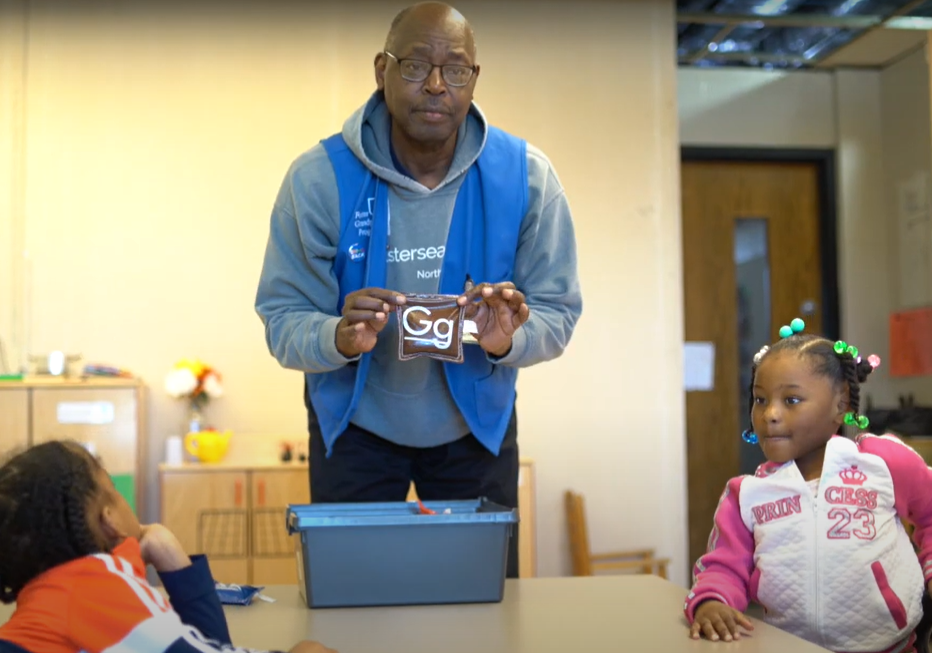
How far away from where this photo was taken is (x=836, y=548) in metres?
1.57

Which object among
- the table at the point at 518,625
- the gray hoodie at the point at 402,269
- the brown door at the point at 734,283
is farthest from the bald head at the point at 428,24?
the brown door at the point at 734,283

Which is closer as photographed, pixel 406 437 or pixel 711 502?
pixel 406 437

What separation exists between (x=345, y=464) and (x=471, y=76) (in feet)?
2.41

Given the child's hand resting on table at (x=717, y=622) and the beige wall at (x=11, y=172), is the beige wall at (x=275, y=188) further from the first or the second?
the child's hand resting on table at (x=717, y=622)

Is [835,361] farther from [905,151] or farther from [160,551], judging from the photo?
[905,151]

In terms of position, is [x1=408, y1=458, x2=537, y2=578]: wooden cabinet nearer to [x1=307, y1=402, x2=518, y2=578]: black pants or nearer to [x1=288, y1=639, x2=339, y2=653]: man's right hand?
[x1=307, y1=402, x2=518, y2=578]: black pants

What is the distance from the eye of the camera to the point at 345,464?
6.08 ft

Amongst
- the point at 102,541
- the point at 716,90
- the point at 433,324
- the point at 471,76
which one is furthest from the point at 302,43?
the point at 102,541

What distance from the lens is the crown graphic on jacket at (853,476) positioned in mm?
1612

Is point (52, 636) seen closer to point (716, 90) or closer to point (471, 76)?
point (471, 76)

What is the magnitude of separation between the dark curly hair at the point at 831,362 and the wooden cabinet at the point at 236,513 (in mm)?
2477

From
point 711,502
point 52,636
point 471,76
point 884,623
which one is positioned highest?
point 471,76

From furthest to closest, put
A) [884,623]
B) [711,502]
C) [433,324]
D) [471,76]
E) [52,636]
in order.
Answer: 1. [711,502]
2. [471,76]
3. [433,324]
4. [884,623]
5. [52,636]

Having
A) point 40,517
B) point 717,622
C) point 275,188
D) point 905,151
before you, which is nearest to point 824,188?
point 905,151
